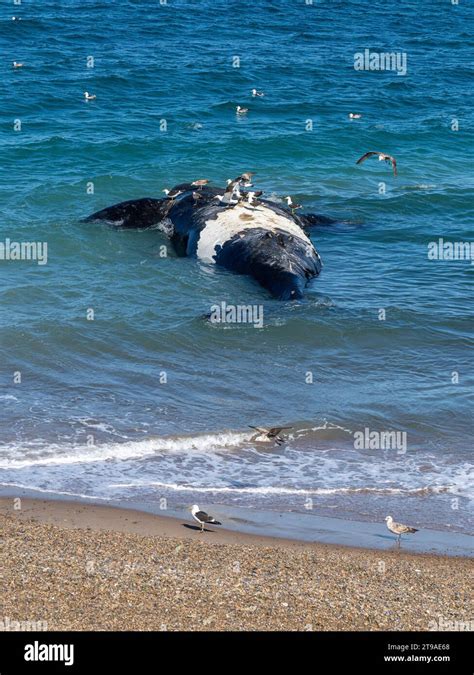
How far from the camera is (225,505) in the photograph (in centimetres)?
1246

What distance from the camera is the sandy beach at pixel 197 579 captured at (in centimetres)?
957

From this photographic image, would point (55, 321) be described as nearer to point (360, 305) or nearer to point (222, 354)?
point (222, 354)

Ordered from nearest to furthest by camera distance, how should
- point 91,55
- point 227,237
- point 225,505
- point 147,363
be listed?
point 225,505 → point 147,363 → point 227,237 → point 91,55

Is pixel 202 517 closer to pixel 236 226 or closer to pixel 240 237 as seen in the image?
pixel 240 237

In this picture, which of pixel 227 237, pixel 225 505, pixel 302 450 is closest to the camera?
pixel 225 505

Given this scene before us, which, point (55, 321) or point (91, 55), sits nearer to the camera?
point (55, 321)

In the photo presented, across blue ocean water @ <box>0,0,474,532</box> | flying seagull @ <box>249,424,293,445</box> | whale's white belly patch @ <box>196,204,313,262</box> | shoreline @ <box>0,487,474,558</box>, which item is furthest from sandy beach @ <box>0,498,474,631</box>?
whale's white belly patch @ <box>196,204,313,262</box>

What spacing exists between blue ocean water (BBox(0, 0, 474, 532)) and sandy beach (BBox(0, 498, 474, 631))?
1.00 metres

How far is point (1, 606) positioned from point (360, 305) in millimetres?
10867

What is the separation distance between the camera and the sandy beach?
9.57m

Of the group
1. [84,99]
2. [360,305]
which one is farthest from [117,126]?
[360,305]

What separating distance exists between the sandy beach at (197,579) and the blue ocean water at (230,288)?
100 cm

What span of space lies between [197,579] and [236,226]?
36.6 feet
